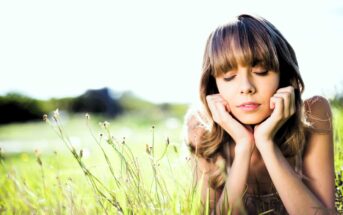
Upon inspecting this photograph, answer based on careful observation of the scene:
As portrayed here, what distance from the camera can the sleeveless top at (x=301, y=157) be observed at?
3.21m

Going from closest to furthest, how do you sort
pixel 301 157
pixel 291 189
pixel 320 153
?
pixel 291 189 → pixel 320 153 → pixel 301 157

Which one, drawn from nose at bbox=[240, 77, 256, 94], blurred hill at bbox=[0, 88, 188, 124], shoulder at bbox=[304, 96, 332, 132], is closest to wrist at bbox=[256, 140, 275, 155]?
nose at bbox=[240, 77, 256, 94]

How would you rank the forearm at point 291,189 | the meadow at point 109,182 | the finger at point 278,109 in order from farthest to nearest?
the finger at point 278,109 → the forearm at point 291,189 → the meadow at point 109,182

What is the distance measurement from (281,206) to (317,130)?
0.57m

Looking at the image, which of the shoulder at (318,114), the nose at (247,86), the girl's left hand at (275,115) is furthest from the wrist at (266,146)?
the shoulder at (318,114)

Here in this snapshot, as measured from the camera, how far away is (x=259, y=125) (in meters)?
3.01

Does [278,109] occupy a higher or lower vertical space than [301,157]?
higher

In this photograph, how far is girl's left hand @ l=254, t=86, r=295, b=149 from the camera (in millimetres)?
2959

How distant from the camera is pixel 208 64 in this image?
3291 millimetres

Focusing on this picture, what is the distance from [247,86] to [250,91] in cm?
5

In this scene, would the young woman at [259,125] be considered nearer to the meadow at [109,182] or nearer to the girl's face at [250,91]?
the girl's face at [250,91]

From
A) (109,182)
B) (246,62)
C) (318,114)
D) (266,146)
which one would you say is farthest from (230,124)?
(109,182)

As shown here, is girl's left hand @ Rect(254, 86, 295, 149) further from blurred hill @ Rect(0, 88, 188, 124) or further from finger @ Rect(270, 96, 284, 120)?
blurred hill @ Rect(0, 88, 188, 124)

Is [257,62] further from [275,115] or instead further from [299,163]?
[299,163]
